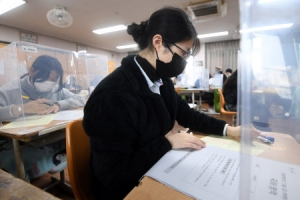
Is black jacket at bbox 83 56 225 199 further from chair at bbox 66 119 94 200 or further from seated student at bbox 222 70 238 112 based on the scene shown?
seated student at bbox 222 70 238 112

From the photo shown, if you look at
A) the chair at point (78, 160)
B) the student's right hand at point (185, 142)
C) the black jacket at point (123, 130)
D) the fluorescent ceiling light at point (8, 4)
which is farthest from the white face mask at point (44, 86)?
the fluorescent ceiling light at point (8, 4)

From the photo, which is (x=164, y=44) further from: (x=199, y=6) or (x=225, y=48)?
(x=225, y=48)

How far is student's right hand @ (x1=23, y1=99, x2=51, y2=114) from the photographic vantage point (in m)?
1.23

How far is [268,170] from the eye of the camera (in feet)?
1.40

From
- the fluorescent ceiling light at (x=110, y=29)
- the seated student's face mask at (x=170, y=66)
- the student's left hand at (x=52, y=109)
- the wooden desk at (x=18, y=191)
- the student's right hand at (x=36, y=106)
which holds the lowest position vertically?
the wooden desk at (x=18, y=191)

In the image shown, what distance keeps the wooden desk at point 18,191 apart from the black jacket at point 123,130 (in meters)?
0.19

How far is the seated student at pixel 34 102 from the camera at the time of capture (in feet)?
3.93

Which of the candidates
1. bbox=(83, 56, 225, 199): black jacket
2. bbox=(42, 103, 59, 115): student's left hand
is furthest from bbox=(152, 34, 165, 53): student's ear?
bbox=(42, 103, 59, 115): student's left hand

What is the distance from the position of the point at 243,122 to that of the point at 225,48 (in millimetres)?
7373

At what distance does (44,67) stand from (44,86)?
0.51 ft

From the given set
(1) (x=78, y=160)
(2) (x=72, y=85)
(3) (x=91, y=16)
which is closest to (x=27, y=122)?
(2) (x=72, y=85)

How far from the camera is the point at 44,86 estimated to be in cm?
138

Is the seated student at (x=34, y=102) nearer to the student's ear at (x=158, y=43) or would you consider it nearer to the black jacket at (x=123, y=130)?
the black jacket at (x=123, y=130)

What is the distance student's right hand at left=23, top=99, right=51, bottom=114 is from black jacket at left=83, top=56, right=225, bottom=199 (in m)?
0.91
